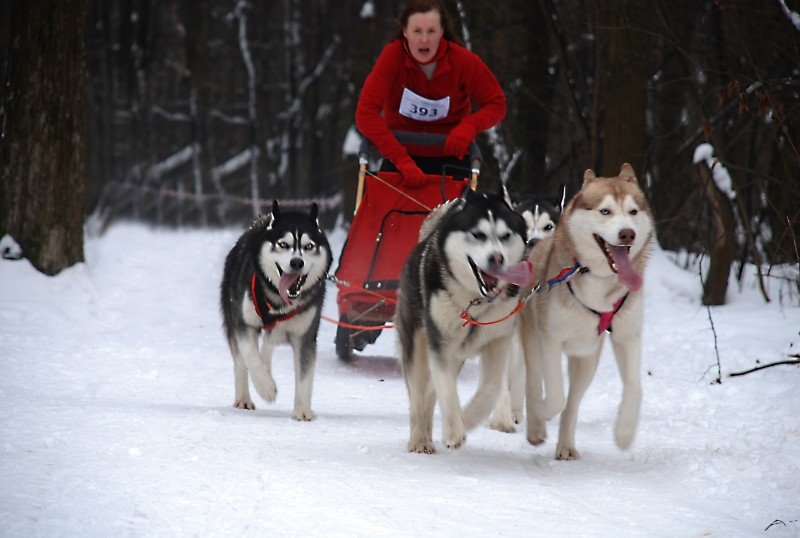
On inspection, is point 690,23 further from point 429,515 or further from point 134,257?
point 429,515

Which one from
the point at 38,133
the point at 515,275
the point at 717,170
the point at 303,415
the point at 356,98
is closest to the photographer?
the point at 515,275

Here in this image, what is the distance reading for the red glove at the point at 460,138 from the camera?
5164 mm

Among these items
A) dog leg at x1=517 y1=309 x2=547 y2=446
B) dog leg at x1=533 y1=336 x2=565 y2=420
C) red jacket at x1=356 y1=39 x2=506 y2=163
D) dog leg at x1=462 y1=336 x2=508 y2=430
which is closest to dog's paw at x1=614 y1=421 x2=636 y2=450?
dog leg at x1=533 y1=336 x2=565 y2=420

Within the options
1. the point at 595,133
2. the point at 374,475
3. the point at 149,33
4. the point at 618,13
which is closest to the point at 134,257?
the point at 595,133

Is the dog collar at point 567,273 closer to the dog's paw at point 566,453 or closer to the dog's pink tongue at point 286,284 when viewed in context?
the dog's paw at point 566,453

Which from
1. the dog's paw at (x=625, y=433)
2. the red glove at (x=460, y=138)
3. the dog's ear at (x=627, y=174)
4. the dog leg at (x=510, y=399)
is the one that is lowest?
the dog leg at (x=510, y=399)

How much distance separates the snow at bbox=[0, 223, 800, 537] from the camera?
2594 mm

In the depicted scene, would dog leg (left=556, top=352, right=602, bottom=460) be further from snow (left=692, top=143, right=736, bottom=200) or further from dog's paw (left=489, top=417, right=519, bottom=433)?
snow (left=692, top=143, right=736, bottom=200)

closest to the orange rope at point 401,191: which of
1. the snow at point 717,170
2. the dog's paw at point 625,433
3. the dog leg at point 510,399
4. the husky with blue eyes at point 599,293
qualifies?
the dog leg at point 510,399

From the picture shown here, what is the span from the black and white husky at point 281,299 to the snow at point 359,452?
0.65 feet

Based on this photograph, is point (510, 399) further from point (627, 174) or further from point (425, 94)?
point (425, 94)

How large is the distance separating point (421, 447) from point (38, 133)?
227 inches

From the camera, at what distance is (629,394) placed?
3.43 m

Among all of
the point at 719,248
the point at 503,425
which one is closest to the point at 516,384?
the point at 503,425
